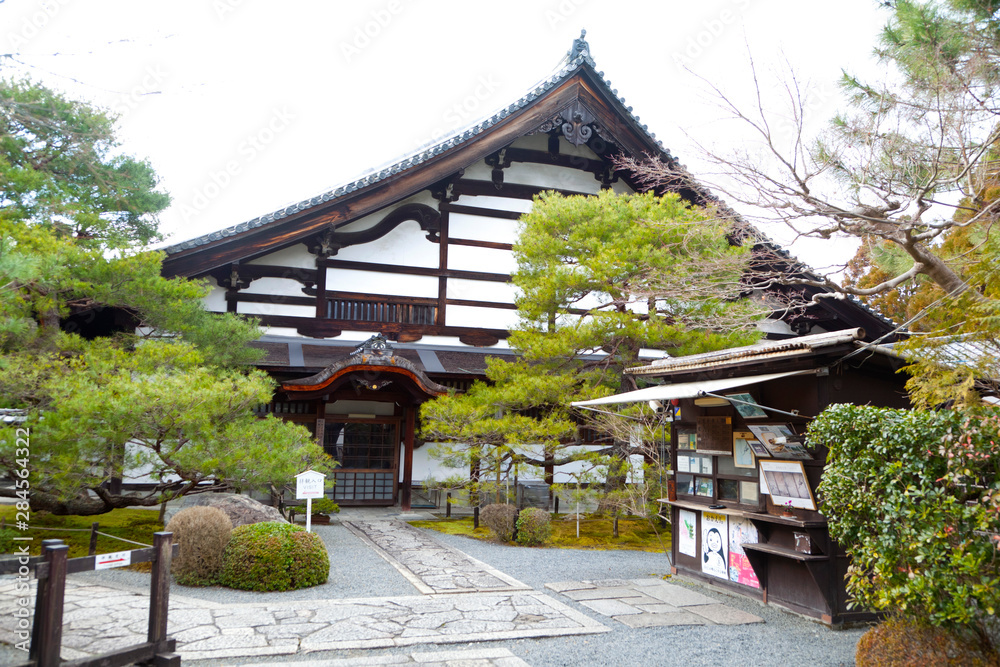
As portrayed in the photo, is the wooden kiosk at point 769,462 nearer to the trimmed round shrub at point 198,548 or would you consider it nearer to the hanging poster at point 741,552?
the hanging poster at point 741,552

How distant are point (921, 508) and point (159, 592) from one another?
5224 millimetres

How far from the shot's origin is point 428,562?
880 cm

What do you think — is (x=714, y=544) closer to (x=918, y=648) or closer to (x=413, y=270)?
(x=918, y=648)

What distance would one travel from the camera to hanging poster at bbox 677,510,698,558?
26.9 ft

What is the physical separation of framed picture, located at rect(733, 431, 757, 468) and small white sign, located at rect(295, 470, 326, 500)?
5.04 metres

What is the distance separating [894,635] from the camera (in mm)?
4578

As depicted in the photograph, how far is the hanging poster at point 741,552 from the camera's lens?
Result: 724 cm

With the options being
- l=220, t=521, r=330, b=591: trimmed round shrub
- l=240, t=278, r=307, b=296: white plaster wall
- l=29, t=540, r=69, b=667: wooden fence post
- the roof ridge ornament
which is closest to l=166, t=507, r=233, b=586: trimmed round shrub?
l=220, t=521, r=330, b=591: trimmed round shrub

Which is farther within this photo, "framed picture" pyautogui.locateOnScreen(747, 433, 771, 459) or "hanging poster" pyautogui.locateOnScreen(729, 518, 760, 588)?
"hanging poster" pyautogui.locateOnScreen(729, 518, 760, 588)

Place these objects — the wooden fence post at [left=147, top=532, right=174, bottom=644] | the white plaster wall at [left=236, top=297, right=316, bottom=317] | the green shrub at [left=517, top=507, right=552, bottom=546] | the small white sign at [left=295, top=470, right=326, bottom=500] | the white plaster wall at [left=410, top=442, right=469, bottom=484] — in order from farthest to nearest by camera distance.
Result: the white plaster wall at [left=410, top=442, right=469, bottom=484] < the white plaster wall at [left=236, top=297, right=316, bottom=317] < the green shrub at [left=517, top=507, right=552, bottom=546] < the small white sign at [left=295, top=470, right=326, bottom=500] < the wooden fence post at [left=147, top=532, right=174, bottom=644]

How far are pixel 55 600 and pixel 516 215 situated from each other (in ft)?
39.1

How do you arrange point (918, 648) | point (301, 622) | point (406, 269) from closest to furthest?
point (918, 648), point (301, 622), point (406, 269)

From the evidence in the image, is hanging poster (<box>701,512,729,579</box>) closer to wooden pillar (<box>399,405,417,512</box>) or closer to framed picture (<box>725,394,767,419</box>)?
framed picture (<box>725,394,767,419</box>)

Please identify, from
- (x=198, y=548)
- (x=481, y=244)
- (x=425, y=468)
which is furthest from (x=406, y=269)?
(x=198, y=548)
